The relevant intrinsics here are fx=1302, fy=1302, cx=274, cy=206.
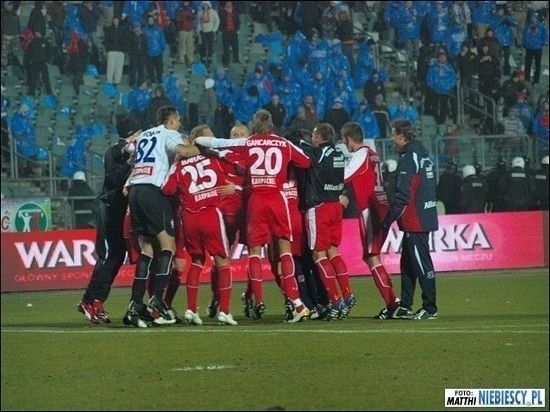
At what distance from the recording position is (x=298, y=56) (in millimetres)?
31984

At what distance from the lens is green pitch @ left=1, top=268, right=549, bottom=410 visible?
28.5 feet

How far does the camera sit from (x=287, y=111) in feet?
99.2

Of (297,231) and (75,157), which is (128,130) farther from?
(75,157)

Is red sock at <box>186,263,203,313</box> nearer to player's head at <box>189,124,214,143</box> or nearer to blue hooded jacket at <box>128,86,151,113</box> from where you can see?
player's head at <box>189,124,214,143</box>

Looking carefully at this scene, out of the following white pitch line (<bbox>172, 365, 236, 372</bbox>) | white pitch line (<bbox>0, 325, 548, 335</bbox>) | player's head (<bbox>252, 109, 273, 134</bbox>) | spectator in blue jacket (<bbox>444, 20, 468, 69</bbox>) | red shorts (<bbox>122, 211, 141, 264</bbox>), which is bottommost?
white pitch line (<bbox>0, 325, 548, 335</bbox>)

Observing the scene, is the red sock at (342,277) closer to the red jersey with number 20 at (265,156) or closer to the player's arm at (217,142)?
the red jersey with number 20 at (265,156)

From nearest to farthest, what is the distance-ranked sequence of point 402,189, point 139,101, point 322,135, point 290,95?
1. point 402,189
2. point 322,135
3. point 139,101
4. point 290,95

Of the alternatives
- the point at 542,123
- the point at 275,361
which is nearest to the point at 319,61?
the point at 542,123

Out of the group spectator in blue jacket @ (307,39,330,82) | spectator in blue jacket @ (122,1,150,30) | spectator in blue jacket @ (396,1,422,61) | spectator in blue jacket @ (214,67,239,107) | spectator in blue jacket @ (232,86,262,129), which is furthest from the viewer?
spectator in blue jacket @ (396,1,422,61)

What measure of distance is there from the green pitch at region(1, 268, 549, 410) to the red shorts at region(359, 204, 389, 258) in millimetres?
840

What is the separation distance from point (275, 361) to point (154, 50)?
21567 mm

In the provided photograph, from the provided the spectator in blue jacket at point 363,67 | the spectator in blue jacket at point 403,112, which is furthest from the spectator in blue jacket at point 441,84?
the spectator in blue jacket at point 363,67

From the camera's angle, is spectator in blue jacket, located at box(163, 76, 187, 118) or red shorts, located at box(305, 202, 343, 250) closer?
red shorts, located at box(305, 202, 343, 250)

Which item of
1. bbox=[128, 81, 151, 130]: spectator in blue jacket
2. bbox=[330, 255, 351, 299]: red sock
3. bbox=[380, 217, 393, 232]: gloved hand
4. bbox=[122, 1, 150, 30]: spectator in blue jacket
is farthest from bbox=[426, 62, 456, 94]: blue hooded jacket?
bbox=[330, 255, 351, 299]: red sock
